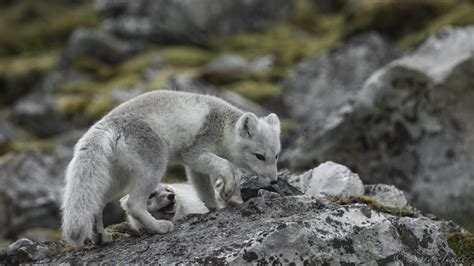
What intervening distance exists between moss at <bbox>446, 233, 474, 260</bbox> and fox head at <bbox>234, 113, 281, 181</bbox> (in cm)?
285

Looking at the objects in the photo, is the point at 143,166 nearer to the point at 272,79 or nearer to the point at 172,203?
the point at 172,203

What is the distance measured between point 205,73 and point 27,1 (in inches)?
1303

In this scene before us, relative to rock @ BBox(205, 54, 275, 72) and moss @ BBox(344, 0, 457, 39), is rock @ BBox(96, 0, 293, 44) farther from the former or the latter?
moss @ BBox(344, 0, 457, 39)

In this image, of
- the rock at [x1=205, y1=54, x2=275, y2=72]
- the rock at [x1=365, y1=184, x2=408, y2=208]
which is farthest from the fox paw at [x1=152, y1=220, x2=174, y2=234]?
the rock at [x1=205, y1=54, x2=275, y2=72]

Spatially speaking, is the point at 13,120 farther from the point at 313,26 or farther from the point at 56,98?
the point at 313,26

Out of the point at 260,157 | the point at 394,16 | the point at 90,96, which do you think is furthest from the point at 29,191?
the point at 394,16

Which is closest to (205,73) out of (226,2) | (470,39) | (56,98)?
(56,98)

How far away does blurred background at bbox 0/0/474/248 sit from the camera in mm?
18281

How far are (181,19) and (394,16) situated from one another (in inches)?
660

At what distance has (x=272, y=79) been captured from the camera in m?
40.2

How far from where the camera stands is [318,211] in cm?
938

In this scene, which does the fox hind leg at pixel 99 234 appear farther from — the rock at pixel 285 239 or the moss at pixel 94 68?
the moss at pixel 94 68

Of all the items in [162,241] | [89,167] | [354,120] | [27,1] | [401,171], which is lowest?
[162,241]

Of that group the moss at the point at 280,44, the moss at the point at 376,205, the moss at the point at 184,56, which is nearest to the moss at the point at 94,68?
the moss at the point at 184,56
